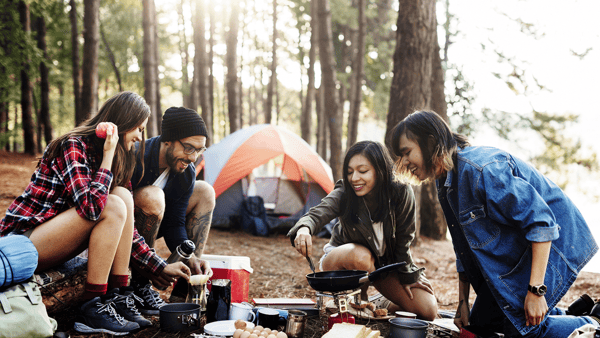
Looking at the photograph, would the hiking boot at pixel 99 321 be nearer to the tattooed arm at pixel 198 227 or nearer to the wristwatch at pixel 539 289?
the tattooed arm at pixel 198 227

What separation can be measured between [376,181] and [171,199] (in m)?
1.38

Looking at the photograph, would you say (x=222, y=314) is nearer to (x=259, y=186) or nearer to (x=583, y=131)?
(x=259, y=186)

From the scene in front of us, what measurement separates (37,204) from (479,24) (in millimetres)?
8547

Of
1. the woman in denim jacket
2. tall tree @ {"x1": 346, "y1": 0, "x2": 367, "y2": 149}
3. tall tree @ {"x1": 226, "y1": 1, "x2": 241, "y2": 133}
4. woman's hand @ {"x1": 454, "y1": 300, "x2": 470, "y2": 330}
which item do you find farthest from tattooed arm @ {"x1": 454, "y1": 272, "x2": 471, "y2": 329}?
tall tree @ {"x1": 226, "y1": 1, "x2": 241, "y2": 133}

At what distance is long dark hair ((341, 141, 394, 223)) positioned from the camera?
280 cm

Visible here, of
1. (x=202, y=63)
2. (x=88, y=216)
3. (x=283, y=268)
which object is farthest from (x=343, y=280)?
(x=202, y=63)

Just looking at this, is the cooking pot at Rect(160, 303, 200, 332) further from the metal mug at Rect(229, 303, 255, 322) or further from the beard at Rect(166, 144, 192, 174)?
the beard at Rect(166, 144, 192, 174)

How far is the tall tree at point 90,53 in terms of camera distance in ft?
23.5

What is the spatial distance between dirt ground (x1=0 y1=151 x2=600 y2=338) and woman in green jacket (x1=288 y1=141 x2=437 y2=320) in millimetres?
288

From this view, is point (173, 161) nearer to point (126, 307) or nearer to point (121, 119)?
point (121, 119)

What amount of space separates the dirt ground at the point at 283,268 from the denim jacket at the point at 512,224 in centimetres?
76

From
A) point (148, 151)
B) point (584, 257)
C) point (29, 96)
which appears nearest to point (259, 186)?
point (148, 151)

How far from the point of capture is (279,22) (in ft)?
56.0

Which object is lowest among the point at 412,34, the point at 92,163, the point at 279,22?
the point at 92,163
